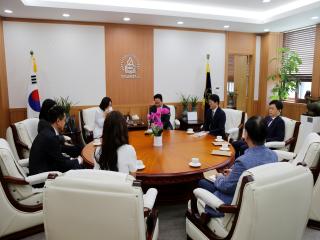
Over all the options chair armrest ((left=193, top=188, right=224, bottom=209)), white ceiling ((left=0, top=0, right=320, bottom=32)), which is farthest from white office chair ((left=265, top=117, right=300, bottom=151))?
white ceiling ((left=0, top=0, right=320, bottom=32))

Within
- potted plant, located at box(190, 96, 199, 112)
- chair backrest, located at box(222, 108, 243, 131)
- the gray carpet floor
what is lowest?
the gray carpet floor

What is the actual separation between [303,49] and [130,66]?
13.3 ft

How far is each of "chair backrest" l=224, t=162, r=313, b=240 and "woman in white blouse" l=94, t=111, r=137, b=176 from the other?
874mm

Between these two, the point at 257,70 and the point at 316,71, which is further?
the point at 257,70

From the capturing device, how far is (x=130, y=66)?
579cm

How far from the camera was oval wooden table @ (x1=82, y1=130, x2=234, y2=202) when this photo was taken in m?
2.43

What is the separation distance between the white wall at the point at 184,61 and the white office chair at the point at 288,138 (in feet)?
9.45

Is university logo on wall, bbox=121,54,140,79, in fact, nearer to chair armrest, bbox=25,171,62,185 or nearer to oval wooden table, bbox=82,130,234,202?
oval wooden table, bbox=82,130,234,202

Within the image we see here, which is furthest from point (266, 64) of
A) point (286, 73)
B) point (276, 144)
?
point (276, 144)

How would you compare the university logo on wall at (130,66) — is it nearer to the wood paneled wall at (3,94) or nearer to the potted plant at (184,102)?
the potted plant at (184,102)

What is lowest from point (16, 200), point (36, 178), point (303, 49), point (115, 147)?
point (16, 200)

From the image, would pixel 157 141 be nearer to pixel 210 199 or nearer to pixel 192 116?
pixel 210 199

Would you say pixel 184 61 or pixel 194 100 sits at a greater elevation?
pixel 184 61

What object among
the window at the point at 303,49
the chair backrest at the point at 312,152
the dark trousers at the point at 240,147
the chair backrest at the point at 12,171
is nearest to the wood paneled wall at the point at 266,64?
the window at the point at 303,49
